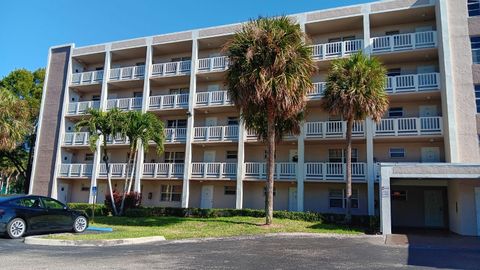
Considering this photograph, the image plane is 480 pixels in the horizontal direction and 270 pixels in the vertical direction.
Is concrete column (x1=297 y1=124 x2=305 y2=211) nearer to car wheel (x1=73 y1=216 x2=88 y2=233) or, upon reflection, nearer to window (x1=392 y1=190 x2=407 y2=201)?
window (x1=392 y1=190 x2=407 y2=201)

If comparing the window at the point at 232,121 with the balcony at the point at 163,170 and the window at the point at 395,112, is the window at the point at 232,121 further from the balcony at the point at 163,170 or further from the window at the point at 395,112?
the window at the point at 395,112

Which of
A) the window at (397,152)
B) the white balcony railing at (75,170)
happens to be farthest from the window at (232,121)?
the white balcony railing at (75,170)

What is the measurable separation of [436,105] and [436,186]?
206 inches

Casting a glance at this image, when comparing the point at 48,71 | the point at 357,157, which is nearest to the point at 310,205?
the point at 357,157

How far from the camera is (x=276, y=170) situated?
88.6 feet

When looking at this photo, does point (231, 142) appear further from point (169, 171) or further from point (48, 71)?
point (48, 71)

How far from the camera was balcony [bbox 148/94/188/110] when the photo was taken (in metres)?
30.9

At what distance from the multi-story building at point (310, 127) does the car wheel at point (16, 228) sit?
591 inches

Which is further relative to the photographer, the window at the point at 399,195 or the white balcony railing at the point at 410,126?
the window at the point at 399,195

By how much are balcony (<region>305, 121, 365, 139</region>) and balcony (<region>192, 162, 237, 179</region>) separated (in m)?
5.87

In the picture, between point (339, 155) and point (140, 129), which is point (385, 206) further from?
point (140, 129)

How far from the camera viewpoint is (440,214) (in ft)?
83.3

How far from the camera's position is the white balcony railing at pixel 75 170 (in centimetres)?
3238

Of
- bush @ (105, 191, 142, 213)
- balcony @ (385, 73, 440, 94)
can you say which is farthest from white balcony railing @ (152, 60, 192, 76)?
balcony @ (385, 73, 440, 94)
